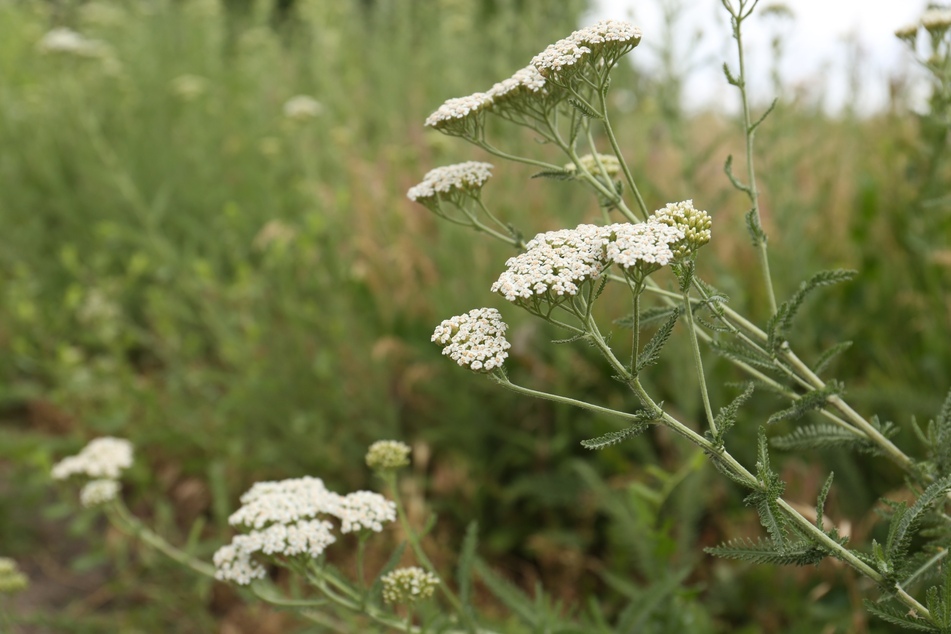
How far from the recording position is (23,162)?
194 inches

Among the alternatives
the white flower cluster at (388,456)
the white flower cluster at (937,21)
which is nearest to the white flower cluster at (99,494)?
the white flower cluster at (388,456)

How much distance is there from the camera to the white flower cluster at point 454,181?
1.54 meters

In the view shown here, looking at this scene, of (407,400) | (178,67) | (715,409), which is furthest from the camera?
(178,67)

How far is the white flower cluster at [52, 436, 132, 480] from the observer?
218 centimetres

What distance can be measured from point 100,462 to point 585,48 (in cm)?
171

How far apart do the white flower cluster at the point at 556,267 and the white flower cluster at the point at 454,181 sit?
35 centimetres

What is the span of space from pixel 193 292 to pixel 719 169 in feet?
10.9

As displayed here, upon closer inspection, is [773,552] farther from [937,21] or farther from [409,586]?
[937,21]

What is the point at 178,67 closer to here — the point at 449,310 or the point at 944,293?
the point at 449,310

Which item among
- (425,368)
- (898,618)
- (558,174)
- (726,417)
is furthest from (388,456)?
(425,368)

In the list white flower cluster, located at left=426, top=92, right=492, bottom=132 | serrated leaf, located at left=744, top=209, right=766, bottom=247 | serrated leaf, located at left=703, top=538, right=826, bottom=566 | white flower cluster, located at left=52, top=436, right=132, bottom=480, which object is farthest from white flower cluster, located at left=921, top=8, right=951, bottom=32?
white flower cluster, located at left=52, top=436, right=132, bottom=480

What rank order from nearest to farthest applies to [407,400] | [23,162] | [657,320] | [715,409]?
[657,320] < [715,409] < [407,400] < [23,162]

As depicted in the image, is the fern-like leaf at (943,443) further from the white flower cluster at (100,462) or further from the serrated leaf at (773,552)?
the white flower cluster at (100,462)

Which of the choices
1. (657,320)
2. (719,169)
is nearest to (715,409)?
(657,320)
